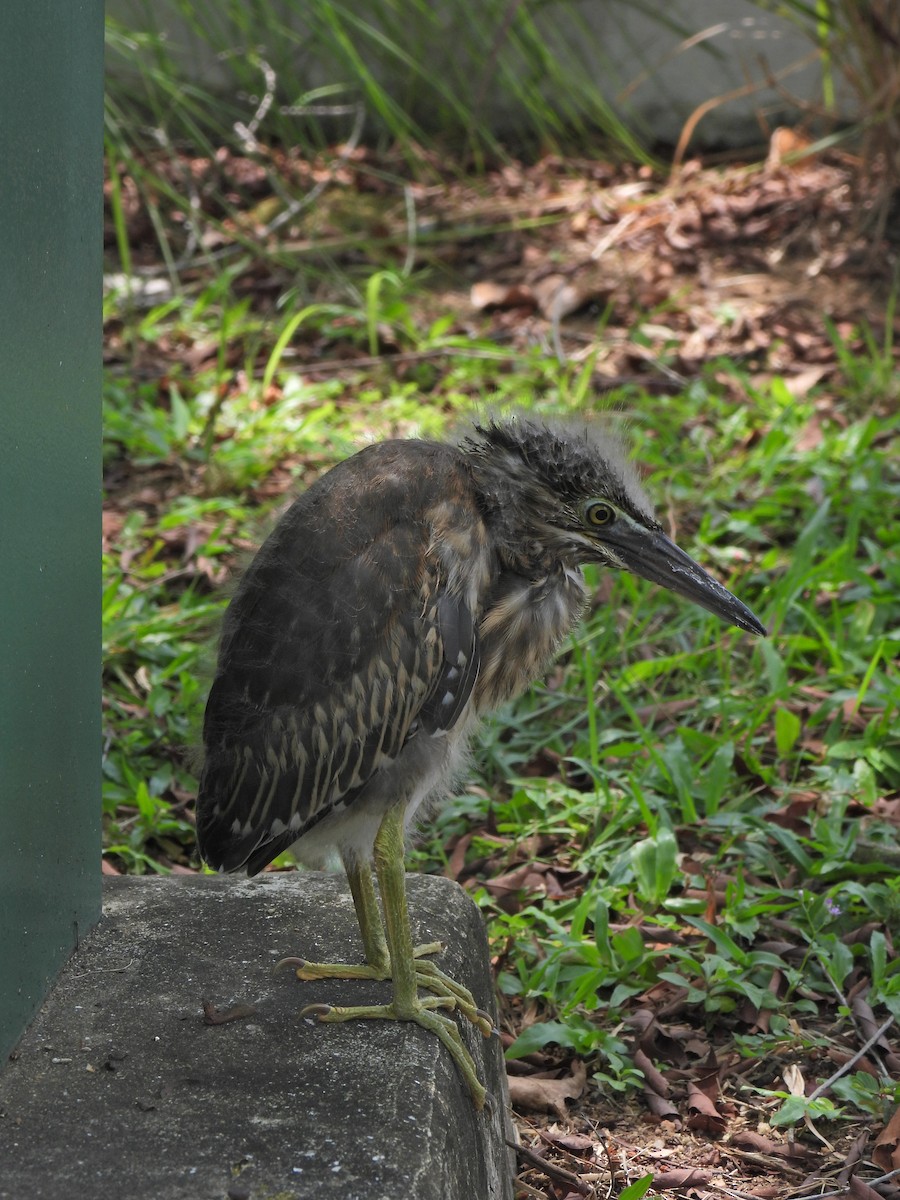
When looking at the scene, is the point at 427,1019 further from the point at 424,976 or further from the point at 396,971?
the point at 424,976

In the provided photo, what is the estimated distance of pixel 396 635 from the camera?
9.61 ft

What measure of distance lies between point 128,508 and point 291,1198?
421 cm

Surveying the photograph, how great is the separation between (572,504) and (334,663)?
61cm

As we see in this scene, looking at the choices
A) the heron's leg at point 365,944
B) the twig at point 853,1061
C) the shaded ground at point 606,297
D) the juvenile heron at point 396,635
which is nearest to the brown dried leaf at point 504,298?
the shaded ground at point 606,297

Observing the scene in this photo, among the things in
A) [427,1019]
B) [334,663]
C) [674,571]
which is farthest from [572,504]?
[427,1019]

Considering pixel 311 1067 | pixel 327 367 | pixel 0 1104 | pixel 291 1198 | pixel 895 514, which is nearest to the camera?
pixel 291 1198

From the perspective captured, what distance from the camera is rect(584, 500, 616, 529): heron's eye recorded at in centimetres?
309

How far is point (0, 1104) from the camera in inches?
101

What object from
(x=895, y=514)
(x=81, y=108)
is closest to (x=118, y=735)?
(x=81, y=108)

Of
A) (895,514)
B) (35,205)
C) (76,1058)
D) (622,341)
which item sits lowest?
(895,514)

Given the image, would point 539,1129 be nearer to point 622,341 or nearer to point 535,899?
point 535,899

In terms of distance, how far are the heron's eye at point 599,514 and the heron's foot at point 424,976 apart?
100 centimetres

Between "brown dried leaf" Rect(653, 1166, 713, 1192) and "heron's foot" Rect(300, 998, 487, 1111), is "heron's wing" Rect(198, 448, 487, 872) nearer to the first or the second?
"heron's foot" Rect(300, 998, 487, 1111)

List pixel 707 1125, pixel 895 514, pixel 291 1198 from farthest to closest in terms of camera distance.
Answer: pixel 895 514 < pixel 707 1125 < pixel 291 1198
